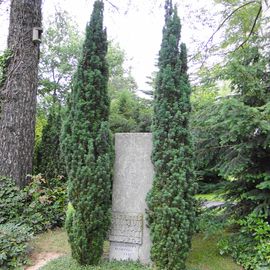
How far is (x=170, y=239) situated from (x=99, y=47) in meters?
2.59

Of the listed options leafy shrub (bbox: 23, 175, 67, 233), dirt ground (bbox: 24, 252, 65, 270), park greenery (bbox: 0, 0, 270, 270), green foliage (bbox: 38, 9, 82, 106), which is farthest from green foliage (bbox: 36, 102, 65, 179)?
green foliage (bbox: 38, 9, 82, 106)

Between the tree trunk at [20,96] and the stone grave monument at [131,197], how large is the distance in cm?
250

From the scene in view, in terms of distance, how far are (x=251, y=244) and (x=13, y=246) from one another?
10.3 ft

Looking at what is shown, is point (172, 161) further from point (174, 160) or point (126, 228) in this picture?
point (126, 228)

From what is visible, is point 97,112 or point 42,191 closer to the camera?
point 97,112

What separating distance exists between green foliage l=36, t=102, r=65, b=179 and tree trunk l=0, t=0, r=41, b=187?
735 mm

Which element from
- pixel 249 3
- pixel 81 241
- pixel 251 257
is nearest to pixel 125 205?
pixel 81 241

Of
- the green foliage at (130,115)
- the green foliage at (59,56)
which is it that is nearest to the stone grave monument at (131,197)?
the green foliage at (130,115)

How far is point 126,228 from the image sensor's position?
404 cm

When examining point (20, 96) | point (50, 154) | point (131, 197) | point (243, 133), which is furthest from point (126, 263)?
point (20, 96)

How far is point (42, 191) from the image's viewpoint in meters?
5.58

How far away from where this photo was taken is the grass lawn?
3834 mm

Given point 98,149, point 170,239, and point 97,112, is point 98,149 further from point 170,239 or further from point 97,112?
point 170,239

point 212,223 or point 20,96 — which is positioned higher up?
point 20,96
